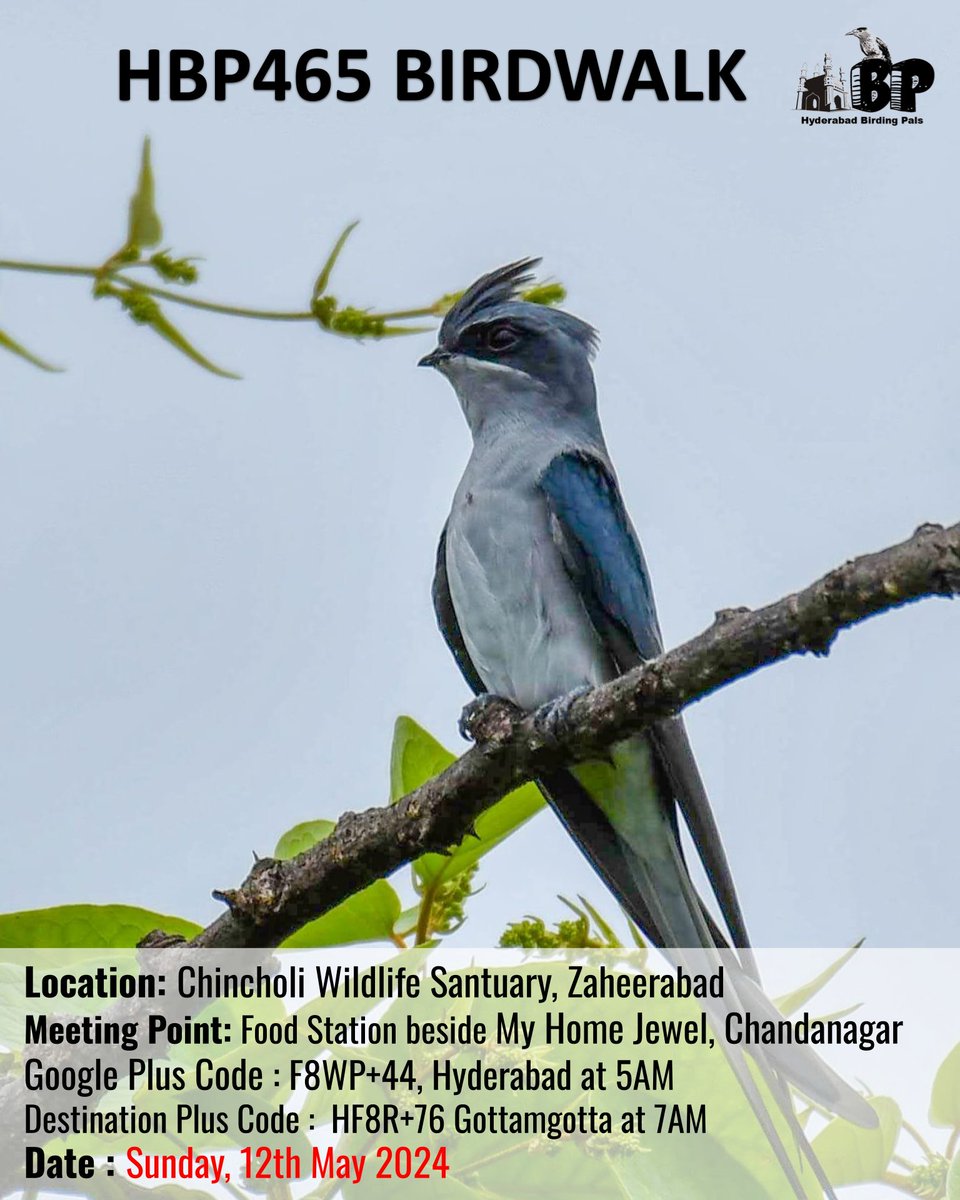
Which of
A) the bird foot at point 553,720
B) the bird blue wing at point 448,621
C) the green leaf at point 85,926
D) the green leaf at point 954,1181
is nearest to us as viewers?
the green leaf at point 954,1181

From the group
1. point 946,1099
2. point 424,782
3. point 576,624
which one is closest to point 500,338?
point 576,624

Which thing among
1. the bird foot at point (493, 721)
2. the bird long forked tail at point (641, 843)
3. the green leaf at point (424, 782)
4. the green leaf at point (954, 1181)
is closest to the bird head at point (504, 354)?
the bird long forked tail at point (641, 843)

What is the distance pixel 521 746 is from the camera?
2424 mm

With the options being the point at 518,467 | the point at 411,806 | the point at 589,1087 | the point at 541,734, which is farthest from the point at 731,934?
the point at 518,467

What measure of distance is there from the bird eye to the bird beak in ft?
0.41

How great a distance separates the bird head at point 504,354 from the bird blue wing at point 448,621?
0.57 meters

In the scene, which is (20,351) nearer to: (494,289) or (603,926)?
(603,926)

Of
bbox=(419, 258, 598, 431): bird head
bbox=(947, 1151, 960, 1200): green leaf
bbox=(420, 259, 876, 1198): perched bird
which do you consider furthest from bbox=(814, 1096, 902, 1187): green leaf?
bbox=(419, 258, 598, 431): bird head

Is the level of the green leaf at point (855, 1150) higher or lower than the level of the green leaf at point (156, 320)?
lower

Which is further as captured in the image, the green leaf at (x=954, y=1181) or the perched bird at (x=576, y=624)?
the perched bird at (x=576, y=624)

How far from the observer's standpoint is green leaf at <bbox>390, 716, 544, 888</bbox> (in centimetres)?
221

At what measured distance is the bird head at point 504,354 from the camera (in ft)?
14.4

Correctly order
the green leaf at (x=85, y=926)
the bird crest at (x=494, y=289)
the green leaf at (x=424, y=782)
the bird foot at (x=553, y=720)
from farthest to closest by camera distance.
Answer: the bird crest at (x=494, y=289)
the bird foot at (x=553, y=720)
the green leaf at (x=424, y=782)
the green leaf at (x=85, y=926)

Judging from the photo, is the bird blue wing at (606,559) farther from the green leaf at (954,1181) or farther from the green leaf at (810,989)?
the green leaf at (954,1181)
